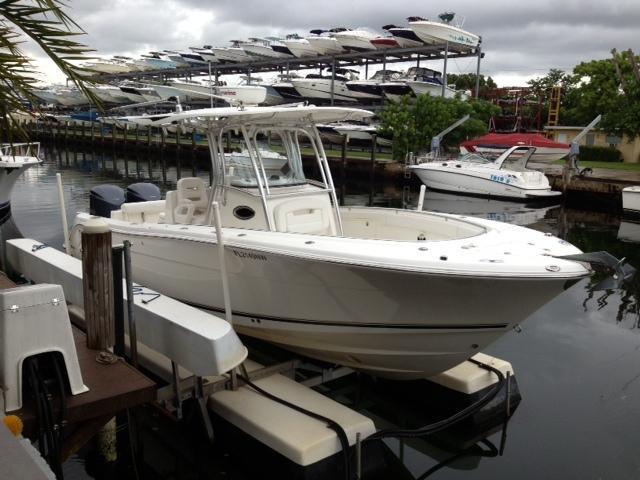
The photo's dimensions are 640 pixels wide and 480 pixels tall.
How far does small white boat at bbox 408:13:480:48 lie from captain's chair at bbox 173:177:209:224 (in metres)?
37.2

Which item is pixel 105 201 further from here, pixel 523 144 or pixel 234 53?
pixel 234 53

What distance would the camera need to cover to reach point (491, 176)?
23578mm

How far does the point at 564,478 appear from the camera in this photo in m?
5.38

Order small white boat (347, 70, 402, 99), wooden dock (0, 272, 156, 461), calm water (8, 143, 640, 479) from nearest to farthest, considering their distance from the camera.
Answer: wooden dock (0, 272, 156, 461)
calm water (8, 143, 640, 479)
small white boat (347, 70, 402, 99)

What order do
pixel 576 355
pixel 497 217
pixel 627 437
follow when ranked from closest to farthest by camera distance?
pixel 627 437, pixel 576 355, pixel 497 217

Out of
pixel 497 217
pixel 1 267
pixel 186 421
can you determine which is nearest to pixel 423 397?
pixel 186 421

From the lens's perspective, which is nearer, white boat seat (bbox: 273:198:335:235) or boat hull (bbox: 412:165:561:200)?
white boat seat (bbox: 273:198:335:235)

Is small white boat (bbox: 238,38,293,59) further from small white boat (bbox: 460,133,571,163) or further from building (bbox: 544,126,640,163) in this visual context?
small white boat (bbox: 460,133,571,163)

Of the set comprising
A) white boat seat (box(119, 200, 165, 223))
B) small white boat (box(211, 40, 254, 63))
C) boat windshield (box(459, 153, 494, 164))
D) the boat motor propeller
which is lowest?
boat windshield (box(459, 153, 494, 164))

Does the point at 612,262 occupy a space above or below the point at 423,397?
above

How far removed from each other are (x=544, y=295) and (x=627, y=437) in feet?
6.87

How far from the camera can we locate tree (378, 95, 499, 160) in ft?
101

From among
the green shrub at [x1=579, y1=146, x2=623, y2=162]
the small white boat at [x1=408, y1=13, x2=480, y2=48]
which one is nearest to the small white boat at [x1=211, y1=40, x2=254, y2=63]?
the small white boat at [x1=408, y1=13, x2=480, y2=48]

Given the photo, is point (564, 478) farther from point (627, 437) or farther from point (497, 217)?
point (497, 217)
